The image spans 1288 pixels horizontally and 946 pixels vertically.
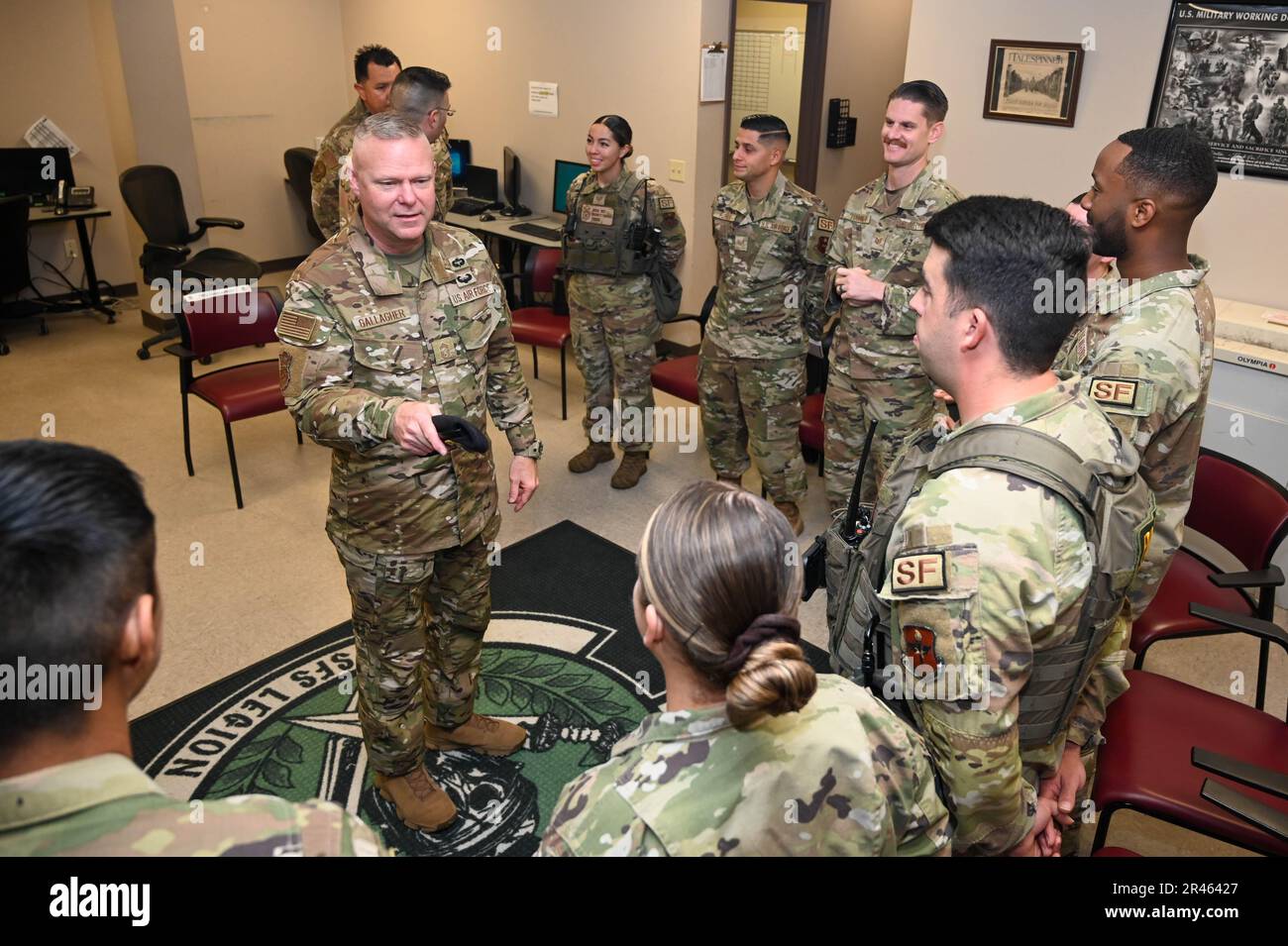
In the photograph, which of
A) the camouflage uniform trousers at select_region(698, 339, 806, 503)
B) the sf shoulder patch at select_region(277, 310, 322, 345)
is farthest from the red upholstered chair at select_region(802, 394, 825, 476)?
the sf shoulder patch at select_region(277, 310, 322, 345)

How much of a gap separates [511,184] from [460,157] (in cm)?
69

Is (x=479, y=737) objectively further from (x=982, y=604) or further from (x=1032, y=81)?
(x=1032, y=81)

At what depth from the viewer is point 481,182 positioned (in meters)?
6.98

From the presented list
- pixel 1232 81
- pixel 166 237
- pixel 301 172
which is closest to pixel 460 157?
pixel 301 172

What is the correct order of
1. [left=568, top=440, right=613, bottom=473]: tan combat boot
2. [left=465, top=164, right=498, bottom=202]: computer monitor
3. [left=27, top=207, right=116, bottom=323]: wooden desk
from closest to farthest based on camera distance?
[left=568, top=440, right=613, bottom=473]: tan combat boot, [left=27, top=207, right=116, bottom=323]: wooden desk, [left=465, top=164, right=498, bottom=202]: computer monitor

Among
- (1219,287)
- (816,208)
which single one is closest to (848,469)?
(816,208)

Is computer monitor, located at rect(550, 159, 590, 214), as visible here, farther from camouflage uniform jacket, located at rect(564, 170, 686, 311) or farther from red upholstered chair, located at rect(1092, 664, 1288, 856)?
red upholstered chair, located at rect(1092, 664, 1288, 856)

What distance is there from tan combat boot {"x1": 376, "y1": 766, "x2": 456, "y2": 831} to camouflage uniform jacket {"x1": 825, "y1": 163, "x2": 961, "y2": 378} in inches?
84.7

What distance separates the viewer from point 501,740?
2.68 metres

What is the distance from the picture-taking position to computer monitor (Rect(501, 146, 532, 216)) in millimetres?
6703

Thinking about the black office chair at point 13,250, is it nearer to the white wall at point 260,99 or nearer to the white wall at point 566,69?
the white wall at point 260,99

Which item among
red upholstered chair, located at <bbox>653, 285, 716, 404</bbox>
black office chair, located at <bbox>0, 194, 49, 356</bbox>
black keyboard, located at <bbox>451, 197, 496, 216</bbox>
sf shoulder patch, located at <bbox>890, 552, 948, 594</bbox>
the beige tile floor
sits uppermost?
sf shoulder patch, located at <bbox>890, 552, 948, 594</bbox>

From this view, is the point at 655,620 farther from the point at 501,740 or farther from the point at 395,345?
the point at 501,740

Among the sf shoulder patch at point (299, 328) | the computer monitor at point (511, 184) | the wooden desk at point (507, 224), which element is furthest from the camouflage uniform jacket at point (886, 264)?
the computer monitor at point (511, 184)
